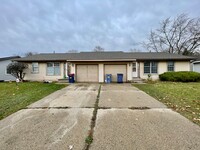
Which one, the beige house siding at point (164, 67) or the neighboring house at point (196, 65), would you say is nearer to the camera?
the beige house siding at point (164, 67)

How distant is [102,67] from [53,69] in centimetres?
581

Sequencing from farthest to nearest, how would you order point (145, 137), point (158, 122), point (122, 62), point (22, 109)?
point (122, 62) → point (22, 109) → point (158, 122) → point (145, 137)

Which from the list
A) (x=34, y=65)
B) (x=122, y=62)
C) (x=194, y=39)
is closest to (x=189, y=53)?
(x=194, y=39)

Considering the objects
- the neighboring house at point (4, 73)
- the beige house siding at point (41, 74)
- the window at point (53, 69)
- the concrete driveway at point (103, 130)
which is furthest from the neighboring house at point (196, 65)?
the neighboring house at point (4, 73)

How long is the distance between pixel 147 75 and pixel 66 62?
943 cm

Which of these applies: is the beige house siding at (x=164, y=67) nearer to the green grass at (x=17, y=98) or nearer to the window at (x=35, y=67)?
the green grass at (x=17, y=98)

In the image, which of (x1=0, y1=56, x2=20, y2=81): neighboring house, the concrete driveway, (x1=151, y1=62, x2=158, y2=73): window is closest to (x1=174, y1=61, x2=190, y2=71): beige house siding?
(x1=151, y1=62, x2=158, y2=73): window

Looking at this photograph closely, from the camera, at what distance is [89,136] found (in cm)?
305

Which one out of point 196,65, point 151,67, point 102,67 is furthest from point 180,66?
point 102,67

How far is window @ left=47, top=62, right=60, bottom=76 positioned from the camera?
16.0 m

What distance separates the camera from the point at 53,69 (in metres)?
16.0

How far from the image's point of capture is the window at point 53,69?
628 inches

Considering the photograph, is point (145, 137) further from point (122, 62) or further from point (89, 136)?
point (122, 62)

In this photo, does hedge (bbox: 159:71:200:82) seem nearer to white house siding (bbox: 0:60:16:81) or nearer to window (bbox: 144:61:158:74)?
window (bbox: 144:61:158:74)
